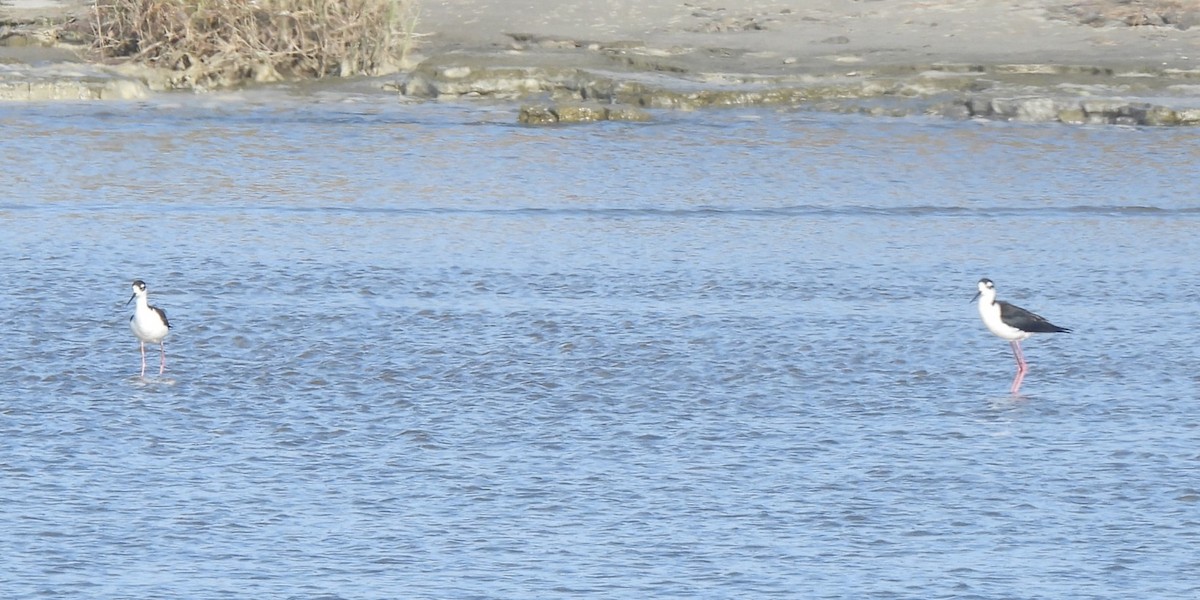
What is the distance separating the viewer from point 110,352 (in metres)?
10.7

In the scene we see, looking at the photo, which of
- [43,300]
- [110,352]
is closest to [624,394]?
[110,352]

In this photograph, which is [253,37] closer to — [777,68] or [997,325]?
[777,68]

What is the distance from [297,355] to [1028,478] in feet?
13.5

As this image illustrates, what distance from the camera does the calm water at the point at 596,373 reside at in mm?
7246

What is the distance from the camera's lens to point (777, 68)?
22.2 m

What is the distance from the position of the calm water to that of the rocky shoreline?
2135mm

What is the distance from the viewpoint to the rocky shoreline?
20578mm

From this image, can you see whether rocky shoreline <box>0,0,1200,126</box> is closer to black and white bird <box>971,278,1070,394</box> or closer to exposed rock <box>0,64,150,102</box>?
exposed rock <box>0,64,150,102</box>

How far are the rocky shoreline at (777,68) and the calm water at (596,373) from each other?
2135 millimetres

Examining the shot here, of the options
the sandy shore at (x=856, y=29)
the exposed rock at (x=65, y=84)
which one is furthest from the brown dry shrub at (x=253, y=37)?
the sandy shore at (x=856, y=29)

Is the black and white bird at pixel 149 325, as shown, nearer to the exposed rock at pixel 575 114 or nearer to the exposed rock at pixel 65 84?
the exposed rock at pixel 575 114

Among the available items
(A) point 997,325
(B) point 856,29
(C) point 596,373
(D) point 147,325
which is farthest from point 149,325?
(B) point 856,29

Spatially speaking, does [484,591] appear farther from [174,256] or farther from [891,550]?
[174,256]

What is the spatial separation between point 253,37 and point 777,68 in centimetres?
596
